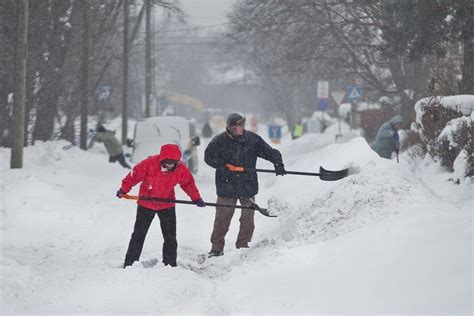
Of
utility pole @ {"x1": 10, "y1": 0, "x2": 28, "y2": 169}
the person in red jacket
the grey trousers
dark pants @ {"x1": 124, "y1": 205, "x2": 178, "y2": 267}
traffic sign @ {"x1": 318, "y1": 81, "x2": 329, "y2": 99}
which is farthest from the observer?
traffic sign @ {"x1": 318, "y1": 81, "x2": 329, "y2": 99}

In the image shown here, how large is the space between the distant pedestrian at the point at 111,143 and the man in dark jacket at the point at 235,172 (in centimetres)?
1305

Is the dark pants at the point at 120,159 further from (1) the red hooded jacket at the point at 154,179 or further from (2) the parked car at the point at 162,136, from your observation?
(1) the red hooded jacket at the point at 154,179

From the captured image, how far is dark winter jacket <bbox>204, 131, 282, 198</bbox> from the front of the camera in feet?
29.0

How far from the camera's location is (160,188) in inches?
317

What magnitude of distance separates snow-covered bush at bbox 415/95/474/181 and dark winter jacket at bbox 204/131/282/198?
3.58 meters

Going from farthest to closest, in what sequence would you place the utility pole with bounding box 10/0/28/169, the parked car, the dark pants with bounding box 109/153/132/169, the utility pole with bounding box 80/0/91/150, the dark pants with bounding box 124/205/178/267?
the dark pants with bounding box 109/153/132/169 < the utility pole with bounding box 80/0/91/150 < the parked car < the utility pole with bounding box 10/0/28/169 < the dark pants with bounding box 124/205/178/267

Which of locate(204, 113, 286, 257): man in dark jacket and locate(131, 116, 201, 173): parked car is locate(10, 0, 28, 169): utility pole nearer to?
locate(131, 116, 201, 173): parked car

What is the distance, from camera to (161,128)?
2080 centimetres

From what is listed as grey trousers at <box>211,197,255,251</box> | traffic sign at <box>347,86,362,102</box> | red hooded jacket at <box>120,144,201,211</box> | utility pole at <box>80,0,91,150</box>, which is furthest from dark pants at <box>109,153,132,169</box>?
red hooded jacket at <box>120,144,201,211</box>

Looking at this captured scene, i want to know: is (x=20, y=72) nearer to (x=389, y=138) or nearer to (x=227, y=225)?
(x=389, y=138)

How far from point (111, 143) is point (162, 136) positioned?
1940 millimetres

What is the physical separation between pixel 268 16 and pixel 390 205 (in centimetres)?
1879

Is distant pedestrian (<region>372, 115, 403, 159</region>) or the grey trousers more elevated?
distant pedestrian (<region>372, 115, 403, 159</region>)

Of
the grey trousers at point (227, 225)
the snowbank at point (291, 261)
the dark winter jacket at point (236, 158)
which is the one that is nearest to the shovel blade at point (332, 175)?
the snowbank at point (291, 261)
